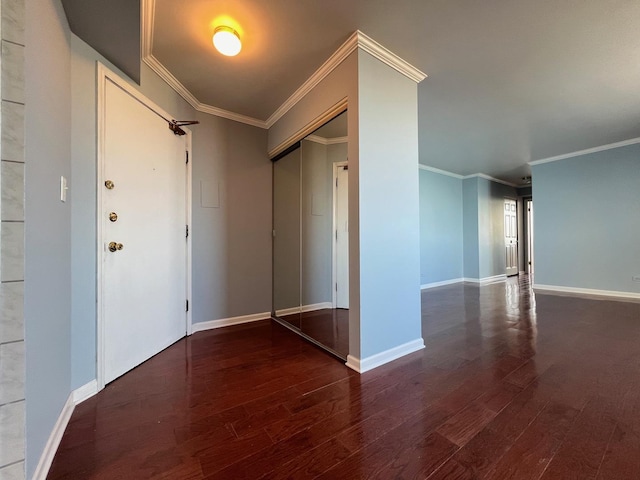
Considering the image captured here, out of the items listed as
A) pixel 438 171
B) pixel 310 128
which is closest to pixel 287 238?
pixel 310 128

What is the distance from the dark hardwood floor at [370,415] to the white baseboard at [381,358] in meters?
0.06

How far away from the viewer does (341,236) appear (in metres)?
2.39

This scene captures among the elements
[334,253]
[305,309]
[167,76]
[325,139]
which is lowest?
[305,309]

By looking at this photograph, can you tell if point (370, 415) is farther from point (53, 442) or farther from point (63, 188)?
point (63, 188)

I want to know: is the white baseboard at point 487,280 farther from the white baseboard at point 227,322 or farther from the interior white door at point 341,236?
the white baseboard at point 227,322

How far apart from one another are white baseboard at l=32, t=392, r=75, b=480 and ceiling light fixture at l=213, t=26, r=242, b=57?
7.87 feet

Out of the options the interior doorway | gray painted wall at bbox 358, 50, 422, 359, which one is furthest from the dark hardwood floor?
the interior doorway

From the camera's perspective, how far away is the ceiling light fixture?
5.77 ft

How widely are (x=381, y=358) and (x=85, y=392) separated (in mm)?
1980

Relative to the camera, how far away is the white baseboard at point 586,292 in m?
4.18

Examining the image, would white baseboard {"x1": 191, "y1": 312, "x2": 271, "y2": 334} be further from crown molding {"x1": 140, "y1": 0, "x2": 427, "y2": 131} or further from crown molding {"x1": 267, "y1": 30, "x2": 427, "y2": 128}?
crown molding {"x1": 267, "y1": 30, "x2": 427, "y2": 128}

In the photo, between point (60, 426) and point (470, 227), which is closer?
point (60, 426)

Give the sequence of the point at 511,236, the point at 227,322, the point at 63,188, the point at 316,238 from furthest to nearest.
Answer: the point at 511,236, the point at 227,322, the point at 316,238, the point at 63,188

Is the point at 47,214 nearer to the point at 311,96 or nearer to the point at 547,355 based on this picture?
the point at 311,96
